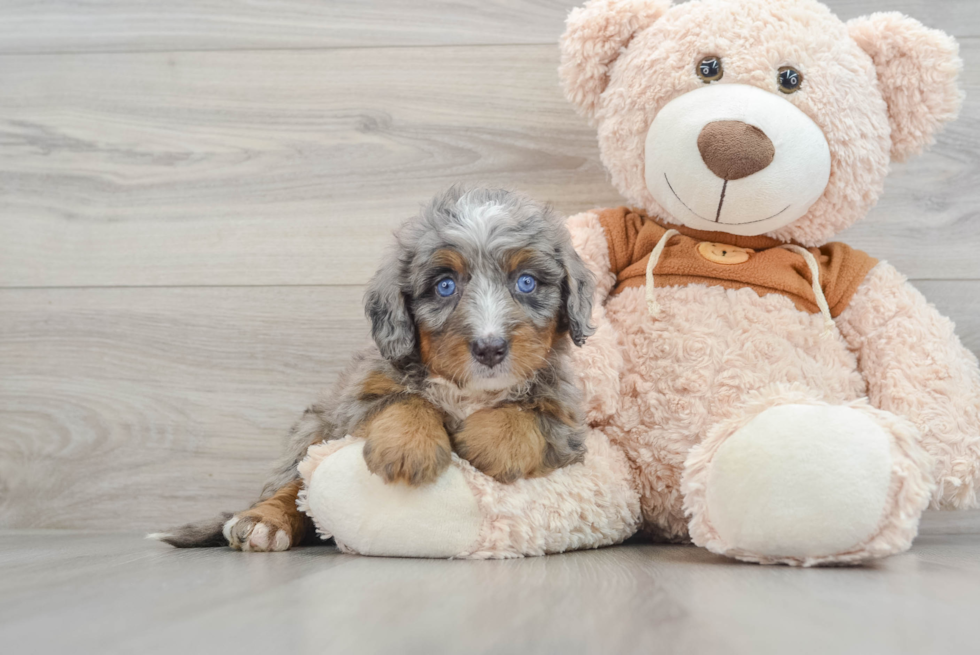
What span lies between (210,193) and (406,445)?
1364 millimetres

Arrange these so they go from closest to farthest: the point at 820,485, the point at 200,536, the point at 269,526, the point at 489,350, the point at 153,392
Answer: the point at 820,485 < the point at 489,350 < the point at 269,526 < the point at 200,536 < the point at 153,392

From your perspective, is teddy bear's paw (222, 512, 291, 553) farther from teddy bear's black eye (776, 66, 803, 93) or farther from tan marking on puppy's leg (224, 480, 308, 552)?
teddy bear's black eye (776, 66, 803, 93)

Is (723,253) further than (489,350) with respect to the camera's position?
Yes

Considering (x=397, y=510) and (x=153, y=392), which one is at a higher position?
(x=397, y=510)

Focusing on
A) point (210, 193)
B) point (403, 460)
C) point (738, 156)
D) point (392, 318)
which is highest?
point (738, 156)

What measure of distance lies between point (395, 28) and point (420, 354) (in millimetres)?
1249

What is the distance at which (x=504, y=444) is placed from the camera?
1.58 meters

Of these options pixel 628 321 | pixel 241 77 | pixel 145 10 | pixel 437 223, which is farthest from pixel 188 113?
pixel 628 321

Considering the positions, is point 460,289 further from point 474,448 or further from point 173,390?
point 173,390

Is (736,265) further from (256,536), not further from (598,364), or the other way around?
(256,536)

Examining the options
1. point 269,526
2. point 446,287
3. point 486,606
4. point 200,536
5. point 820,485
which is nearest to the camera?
point 486,606

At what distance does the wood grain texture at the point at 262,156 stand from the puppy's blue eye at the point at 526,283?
79cm

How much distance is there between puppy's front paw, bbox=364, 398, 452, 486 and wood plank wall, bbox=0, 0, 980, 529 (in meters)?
0.88

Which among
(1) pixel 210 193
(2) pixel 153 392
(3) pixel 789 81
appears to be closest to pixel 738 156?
(3) pixel 789 81
